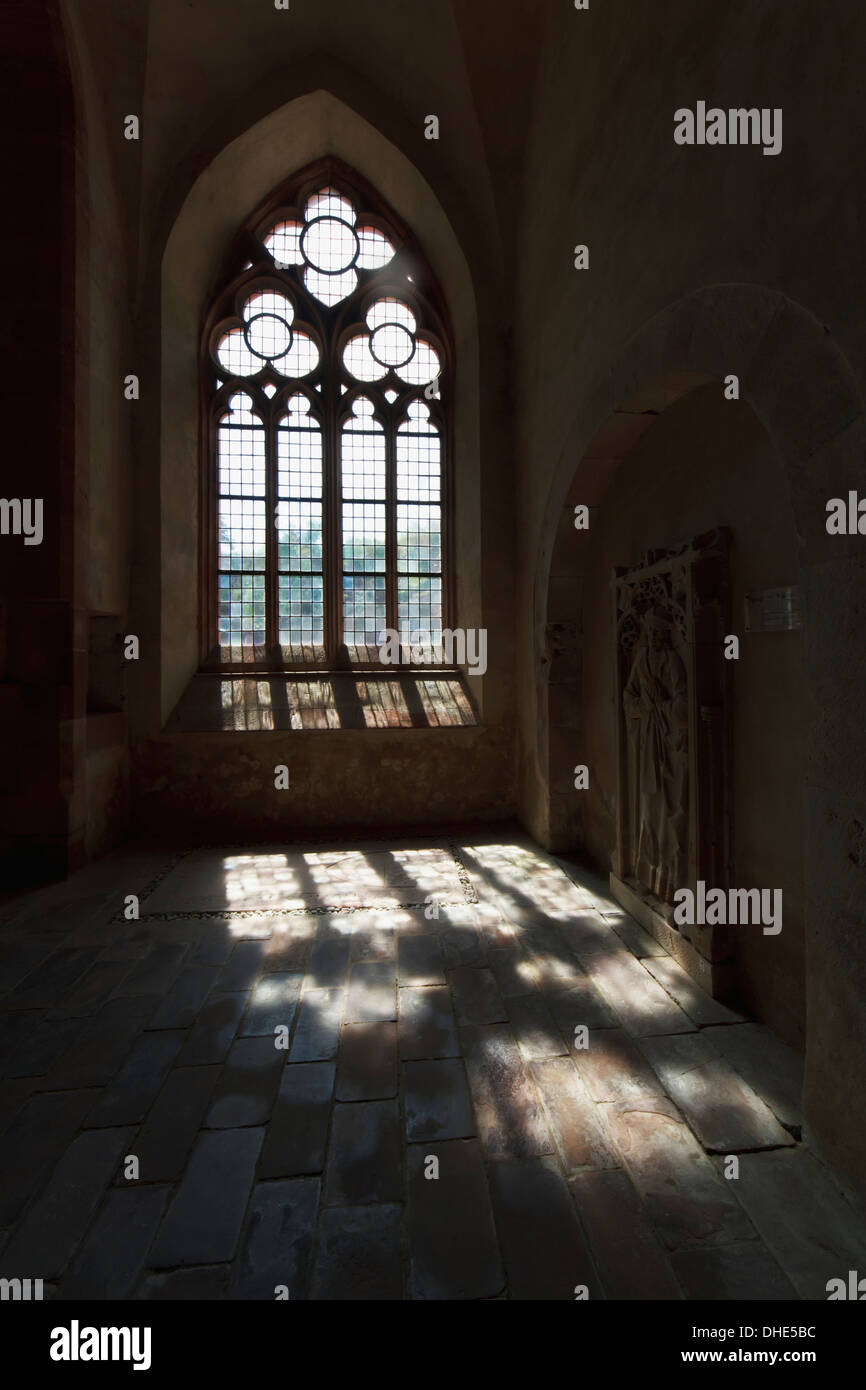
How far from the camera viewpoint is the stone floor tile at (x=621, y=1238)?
4.71 feet

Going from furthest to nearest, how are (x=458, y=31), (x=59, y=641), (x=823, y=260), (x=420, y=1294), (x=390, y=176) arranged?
(x=390, y=176), (x=458, y=31), (x=59, y=641), (x=823, y=260), (x=420, y=1294)

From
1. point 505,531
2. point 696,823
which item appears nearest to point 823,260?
point 696,823

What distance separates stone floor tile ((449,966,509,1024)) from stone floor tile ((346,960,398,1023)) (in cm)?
28

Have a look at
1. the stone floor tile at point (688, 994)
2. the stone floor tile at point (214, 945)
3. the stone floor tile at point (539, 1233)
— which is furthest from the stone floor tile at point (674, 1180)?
the stone floor tile at point (214, 945)

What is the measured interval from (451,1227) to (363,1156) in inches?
13.9

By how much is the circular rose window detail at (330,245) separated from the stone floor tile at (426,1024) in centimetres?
697

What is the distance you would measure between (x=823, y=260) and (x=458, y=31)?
5.46 metres

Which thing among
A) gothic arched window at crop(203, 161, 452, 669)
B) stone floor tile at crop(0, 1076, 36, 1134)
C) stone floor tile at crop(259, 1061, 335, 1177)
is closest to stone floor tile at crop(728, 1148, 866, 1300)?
stone floor tile at crop(259, 1061, 335, 1177)

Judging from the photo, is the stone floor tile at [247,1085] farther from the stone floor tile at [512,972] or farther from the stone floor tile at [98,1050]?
the stone floor tile at [512,972]

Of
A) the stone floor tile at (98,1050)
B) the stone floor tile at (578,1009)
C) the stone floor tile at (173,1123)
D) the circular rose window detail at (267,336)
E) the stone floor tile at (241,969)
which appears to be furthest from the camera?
the circular rose window detail at (267,336)

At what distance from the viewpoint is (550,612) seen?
15.3 ft

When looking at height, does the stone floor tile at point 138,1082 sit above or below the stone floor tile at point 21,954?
below

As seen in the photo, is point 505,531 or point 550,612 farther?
point 505,531
